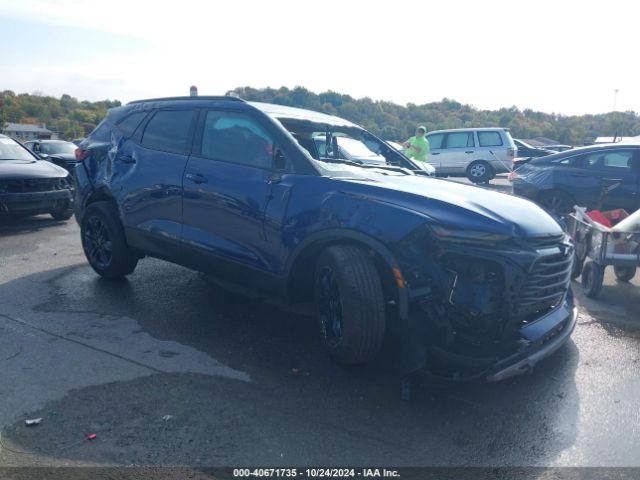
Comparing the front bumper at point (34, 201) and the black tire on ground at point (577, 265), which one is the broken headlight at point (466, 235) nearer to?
the black tire on ground at point (577, 265)

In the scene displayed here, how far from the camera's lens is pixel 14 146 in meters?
10.5

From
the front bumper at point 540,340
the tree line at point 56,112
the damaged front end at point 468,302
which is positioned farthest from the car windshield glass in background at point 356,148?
the tree line at point 56,112

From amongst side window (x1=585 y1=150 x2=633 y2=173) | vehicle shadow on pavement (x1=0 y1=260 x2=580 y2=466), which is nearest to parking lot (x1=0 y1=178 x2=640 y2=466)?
vehicle shadow on pavement (x1=0 y1=260 x2=580 y2=466)

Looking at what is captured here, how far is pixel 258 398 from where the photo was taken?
370 centimetres

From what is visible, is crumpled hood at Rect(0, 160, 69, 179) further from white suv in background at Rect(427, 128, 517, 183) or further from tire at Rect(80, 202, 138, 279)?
white suv in background at Rect(427, 128, 517, 183)

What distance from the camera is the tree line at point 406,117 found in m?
38.6

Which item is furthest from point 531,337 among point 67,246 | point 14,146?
point 14,146

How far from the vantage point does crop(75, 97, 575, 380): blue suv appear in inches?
142

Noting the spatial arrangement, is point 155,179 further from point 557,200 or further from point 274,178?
point 557,200

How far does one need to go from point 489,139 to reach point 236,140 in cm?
1607

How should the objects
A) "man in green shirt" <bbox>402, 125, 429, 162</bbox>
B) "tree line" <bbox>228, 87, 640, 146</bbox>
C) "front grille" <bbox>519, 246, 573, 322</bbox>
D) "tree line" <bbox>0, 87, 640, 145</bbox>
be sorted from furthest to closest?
"tree line" <bbox>0, 87, 640, 145</bbox>, "tree line" <bbox>228, 87, 640, 146</bbox>, "man in green shirt" <bbox>402, 125, 429, 162</bbox>, "front grille" <bbox>519, 246, 573, 322</bbox>

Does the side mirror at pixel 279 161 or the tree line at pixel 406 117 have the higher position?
the tree line at pixel 406 117

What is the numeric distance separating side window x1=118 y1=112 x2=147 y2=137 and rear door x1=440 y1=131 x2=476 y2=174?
1519 centimetres

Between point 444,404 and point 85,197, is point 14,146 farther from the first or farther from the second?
point 444,404
